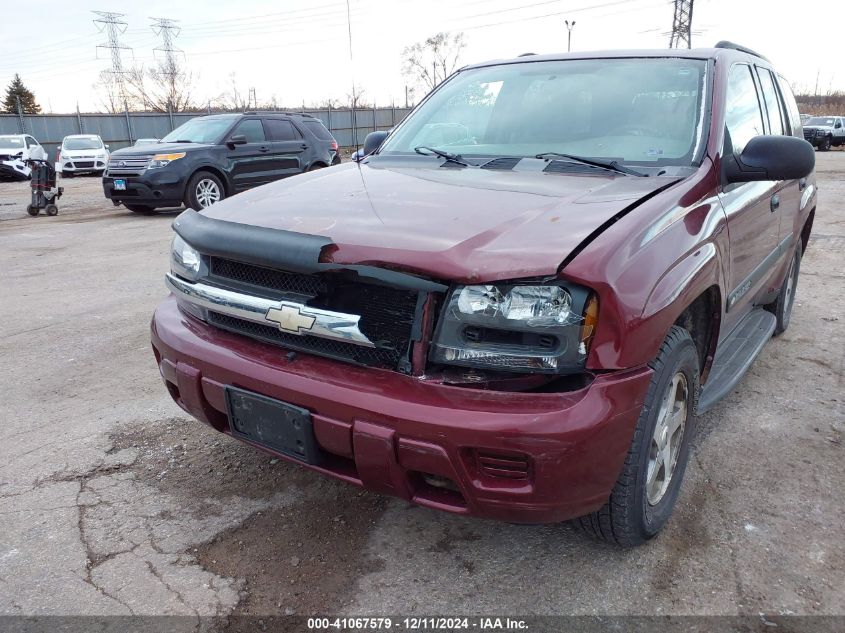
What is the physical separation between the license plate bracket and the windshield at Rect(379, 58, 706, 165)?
1651 mm

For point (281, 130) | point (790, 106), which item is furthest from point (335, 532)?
point (281, 130)

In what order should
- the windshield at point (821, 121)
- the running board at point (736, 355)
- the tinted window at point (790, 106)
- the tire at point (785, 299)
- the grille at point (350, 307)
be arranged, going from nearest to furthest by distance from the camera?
the grille at point (350, 307) < the running board at point (736, 355) < the tinted window at point (790, 106) < the tire at point (785, 299) < the windshield at point (821, 121)

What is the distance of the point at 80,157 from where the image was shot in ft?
75.6

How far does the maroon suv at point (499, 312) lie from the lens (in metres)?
1.89

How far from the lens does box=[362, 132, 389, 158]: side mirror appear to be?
3748mm

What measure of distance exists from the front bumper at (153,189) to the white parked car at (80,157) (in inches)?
508

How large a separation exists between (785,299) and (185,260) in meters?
4.03

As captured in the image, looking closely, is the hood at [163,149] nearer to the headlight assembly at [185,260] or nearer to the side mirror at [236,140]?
the side mirror at [236,140]

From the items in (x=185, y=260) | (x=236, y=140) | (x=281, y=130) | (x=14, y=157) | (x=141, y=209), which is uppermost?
(x=281, y=130)

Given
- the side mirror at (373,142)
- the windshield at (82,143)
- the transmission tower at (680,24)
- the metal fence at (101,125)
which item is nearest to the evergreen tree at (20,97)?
the metal fence at (101,125)

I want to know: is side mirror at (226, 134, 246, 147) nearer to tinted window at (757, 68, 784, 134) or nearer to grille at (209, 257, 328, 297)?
tinted window at (757, 68, 784, 134)

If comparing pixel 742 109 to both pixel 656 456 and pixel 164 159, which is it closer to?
pixel 656 456

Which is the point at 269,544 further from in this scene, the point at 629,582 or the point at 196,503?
the point at 629,582

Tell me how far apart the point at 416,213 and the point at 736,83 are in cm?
204
